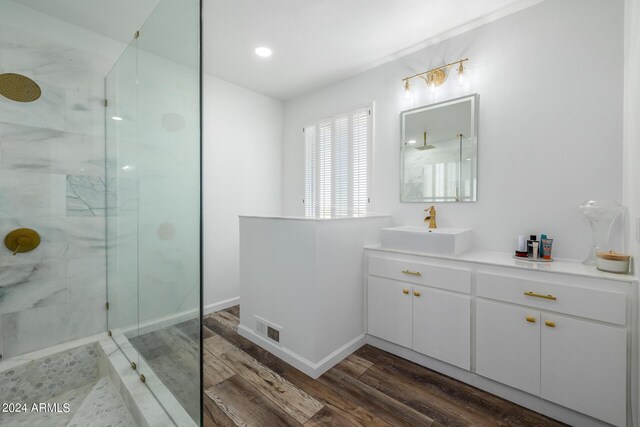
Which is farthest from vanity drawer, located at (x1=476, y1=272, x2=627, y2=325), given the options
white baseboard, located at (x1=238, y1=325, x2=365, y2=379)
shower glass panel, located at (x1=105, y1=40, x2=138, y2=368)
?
shower glass panel, located at (x1=105, y1=40, x2=138, y2=368)

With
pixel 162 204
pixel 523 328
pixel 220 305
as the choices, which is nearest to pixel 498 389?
pixel 523 328

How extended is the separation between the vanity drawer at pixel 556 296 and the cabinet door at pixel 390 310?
0.52 metres

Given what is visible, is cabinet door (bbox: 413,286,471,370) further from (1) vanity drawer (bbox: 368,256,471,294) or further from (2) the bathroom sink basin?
(2) the bathroom sink basin

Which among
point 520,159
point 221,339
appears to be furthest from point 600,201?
point 221,339

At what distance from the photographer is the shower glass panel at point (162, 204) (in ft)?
3.99

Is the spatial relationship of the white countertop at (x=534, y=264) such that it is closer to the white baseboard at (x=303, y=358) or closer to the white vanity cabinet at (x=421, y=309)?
the white vanity cabinet at (x=421, y=309)

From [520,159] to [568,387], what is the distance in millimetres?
Result: 1439

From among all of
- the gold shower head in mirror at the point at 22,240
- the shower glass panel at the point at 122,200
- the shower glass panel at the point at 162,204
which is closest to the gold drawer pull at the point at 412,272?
the shower glass panel at the point at 162,204

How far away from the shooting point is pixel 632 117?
1.42 metres

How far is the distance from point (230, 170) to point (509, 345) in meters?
2.99

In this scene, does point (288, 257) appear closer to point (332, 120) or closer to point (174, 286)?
point (174, 286)

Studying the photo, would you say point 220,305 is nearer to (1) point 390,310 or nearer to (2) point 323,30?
(1) point 390,310

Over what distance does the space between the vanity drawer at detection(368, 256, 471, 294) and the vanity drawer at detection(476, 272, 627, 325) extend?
0.10m

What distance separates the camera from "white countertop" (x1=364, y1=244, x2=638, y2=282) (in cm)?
136
